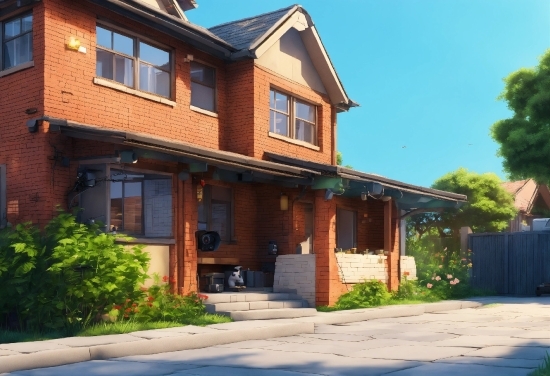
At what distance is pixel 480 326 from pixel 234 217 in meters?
6.99

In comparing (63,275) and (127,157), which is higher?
(127,157)

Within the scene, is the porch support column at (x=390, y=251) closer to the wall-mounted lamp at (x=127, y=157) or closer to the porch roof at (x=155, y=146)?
the porch roof at (x=155, y=146)

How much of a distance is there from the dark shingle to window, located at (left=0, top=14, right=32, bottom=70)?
5.70m

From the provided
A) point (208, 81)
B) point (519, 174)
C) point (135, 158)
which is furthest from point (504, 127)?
Answer: point (135, 158)

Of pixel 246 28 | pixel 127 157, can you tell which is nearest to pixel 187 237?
pixel 127 157

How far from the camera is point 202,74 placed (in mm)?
18344

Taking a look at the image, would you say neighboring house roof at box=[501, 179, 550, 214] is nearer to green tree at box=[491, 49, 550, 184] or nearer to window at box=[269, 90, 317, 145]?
green tree at box=[491, 49, 550, 184]

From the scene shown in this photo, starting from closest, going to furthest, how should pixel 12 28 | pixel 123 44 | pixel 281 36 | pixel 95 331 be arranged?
pixel 95 331, pixel 12 28, pixel 123 44, pixel 281 36

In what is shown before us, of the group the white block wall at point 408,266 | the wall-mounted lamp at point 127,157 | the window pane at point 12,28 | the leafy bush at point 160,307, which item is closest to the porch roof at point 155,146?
the wall-mounted lamp at point 127,157

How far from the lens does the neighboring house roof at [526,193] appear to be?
49188 mm

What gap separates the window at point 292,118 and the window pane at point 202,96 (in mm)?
1795

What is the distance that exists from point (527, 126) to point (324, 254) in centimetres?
2017

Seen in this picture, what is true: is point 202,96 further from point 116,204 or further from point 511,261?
point 511,261

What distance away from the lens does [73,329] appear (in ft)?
38.9
